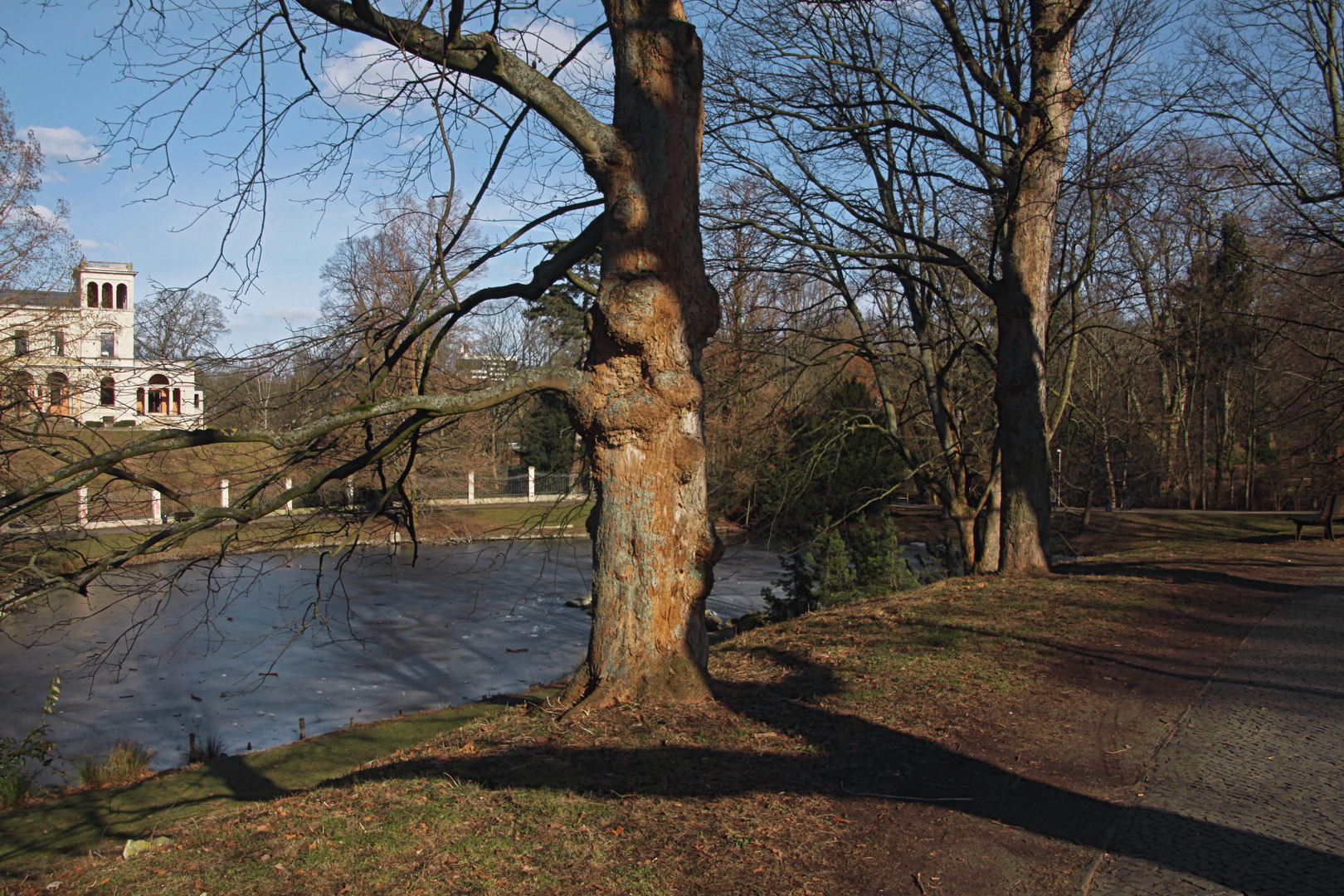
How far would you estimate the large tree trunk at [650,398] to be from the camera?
566 centimetres

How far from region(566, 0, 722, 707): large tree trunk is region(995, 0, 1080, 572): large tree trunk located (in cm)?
678

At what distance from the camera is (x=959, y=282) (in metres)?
17.0

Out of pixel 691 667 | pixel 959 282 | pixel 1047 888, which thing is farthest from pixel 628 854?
pixel 959 282

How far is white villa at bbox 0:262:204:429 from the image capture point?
18.7ft

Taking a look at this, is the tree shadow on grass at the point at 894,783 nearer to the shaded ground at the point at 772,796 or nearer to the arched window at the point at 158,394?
the shaded ground at the point at 772,796

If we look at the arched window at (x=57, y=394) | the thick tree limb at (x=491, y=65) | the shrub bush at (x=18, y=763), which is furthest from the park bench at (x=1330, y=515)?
the shrub bush at (x=18, y=763)

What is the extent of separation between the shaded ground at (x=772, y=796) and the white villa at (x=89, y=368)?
2.67 m

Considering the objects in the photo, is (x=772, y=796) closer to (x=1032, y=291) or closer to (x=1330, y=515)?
(x=1032, y=291)

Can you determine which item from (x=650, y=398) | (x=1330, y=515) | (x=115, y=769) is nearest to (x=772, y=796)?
(x=650, y=398)

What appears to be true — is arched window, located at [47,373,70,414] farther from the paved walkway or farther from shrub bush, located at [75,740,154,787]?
the paved walkway

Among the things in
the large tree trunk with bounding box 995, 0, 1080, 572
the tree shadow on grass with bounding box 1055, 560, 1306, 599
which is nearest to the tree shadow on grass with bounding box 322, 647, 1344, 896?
the large tree trunk with bounding box 995, 0, 1080, 572

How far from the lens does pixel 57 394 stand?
6891mm

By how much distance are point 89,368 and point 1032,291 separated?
1025 centimetres

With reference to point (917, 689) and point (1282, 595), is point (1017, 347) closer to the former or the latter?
point (1282, 595)
